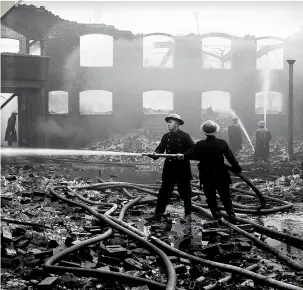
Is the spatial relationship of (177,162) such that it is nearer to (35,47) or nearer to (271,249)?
(271,249)

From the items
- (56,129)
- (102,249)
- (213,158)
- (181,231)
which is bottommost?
(181,231)

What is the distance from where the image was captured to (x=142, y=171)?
45.9 ft

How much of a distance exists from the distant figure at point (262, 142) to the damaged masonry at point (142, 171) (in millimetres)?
48

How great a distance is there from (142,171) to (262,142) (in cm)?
474

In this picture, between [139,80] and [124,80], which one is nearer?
[124,80]

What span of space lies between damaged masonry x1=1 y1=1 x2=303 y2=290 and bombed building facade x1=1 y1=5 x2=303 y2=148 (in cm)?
6

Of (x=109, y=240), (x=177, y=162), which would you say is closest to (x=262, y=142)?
(x=177, y=162)

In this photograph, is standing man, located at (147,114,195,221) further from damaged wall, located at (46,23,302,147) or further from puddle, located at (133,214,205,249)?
damaged wall, located at (46,23,302,147)

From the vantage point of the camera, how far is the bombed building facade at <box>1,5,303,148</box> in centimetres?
2236

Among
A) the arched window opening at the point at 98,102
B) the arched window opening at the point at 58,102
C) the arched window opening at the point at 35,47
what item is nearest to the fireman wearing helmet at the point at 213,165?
the arched window opening at the point at 35,47

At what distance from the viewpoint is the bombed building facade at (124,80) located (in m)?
22.4

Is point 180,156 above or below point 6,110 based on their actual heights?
below

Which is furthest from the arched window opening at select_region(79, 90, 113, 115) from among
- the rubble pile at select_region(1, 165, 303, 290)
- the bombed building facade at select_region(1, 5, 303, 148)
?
the rubble pile at select_region(1, 165, 303, 290)

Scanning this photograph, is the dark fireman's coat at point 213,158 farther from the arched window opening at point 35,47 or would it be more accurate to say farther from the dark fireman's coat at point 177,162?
the arched window opening at point 35,47
